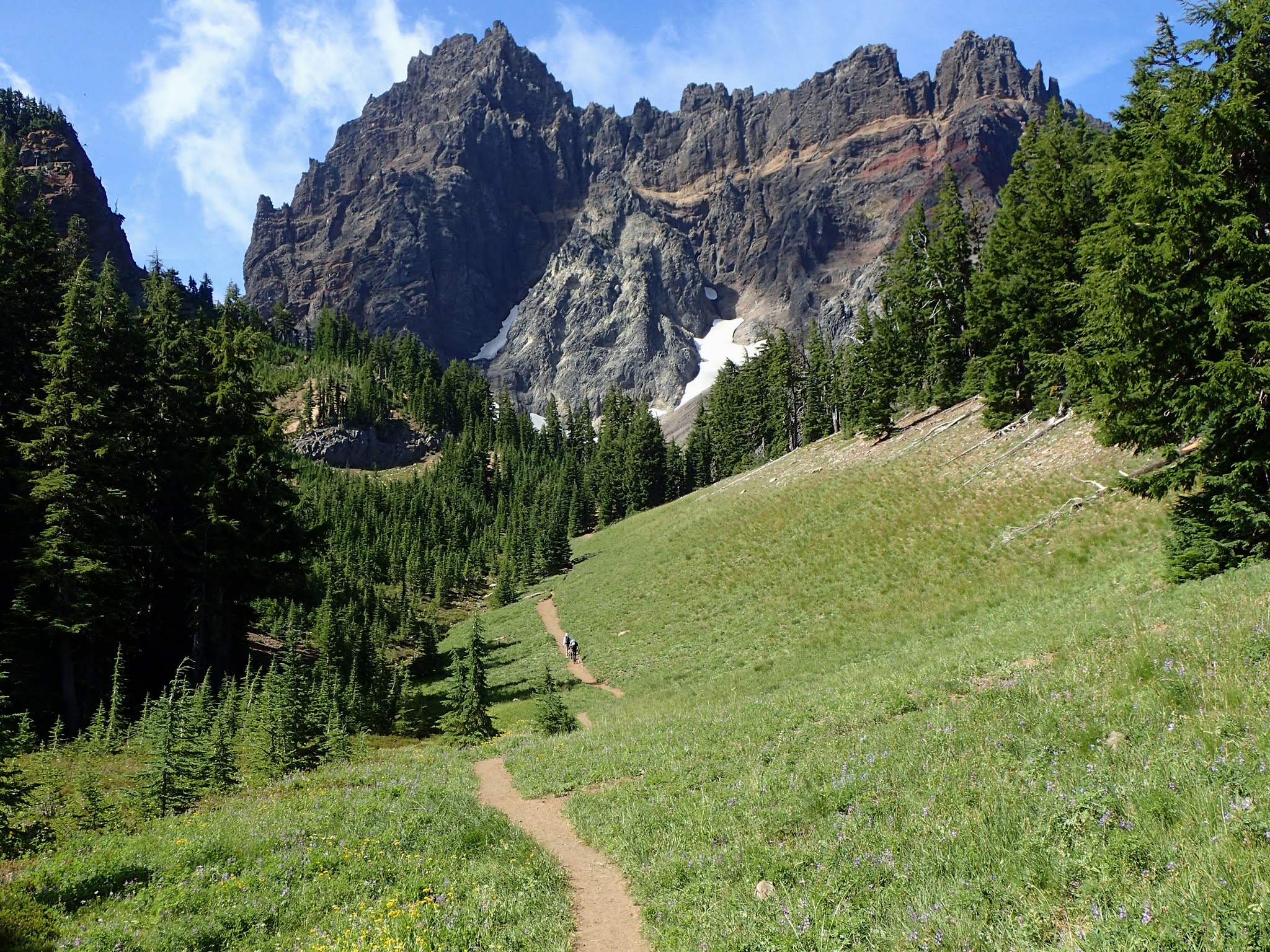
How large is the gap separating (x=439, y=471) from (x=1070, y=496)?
109810 mm

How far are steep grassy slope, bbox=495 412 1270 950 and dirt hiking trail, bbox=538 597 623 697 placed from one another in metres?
3.79

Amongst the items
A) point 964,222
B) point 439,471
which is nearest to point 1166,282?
point 964,222

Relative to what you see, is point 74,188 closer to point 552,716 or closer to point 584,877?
point 552,716

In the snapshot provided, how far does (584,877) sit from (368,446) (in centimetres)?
13439

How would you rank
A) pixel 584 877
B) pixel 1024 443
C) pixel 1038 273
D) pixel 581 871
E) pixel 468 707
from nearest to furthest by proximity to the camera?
pixel 584 877 → pixel 581 871 → pixel 468 707 → pixel 1024 443 → pixel 1038 273

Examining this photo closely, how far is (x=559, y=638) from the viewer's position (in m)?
41.8

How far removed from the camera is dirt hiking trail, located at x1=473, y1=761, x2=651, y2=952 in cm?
693

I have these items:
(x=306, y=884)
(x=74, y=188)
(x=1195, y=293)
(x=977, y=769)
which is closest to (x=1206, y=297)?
(x=1195, y=293)

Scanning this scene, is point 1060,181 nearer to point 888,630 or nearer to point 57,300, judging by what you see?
point 888,630

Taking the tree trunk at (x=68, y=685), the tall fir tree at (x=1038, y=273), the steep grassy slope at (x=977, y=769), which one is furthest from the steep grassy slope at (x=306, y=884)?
the tall fir tree at (x=1038, y=273)

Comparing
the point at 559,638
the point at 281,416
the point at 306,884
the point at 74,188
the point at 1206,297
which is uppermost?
the point at 74,188

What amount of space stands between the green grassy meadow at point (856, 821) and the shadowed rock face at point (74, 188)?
658ft

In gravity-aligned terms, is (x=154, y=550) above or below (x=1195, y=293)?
above

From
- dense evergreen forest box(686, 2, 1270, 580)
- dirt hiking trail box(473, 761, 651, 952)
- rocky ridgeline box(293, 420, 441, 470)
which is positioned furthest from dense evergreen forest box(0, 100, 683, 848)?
rocky ridgeline box(293, 420, 441, 470)
